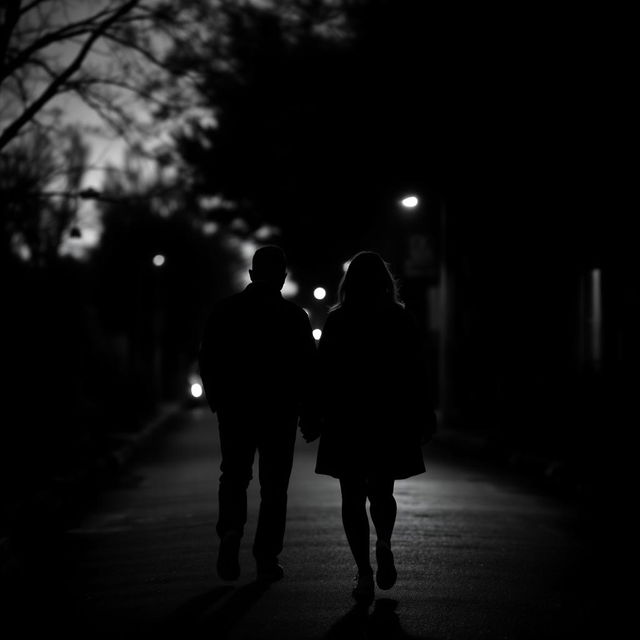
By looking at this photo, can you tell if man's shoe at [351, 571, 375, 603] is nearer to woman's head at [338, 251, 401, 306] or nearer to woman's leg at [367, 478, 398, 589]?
woman's leg at [367, 478, 398, 589]

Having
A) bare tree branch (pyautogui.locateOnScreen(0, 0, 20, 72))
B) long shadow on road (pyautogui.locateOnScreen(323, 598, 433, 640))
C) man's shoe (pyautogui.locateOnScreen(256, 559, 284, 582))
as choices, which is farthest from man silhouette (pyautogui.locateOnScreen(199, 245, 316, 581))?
bare tree branch (pyautogui.locateOnScreen(0, 0, 20, 72))

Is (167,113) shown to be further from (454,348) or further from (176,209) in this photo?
(176,209)

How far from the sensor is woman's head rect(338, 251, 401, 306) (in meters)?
7.22

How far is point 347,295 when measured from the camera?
7.29m

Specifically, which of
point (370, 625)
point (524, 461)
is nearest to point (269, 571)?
point (370, 625)

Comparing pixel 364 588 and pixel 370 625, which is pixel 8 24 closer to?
pixel 364 588

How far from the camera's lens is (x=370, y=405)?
7.11 meters

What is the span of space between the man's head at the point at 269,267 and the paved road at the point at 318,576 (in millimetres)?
1779

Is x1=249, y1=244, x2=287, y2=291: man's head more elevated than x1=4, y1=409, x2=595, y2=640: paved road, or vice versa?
x1=249, y1=244, x2=287, y2=291: man's head

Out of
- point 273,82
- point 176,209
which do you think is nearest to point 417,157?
point 273,82

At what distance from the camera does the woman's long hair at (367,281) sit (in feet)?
23.7

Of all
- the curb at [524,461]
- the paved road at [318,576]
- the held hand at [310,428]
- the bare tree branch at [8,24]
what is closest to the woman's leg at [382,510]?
the paved road at [318,576]

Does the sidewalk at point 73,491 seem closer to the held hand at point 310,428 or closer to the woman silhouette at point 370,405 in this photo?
the held hand at point 310,428

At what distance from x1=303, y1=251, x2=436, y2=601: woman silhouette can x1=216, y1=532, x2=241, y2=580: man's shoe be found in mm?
649
